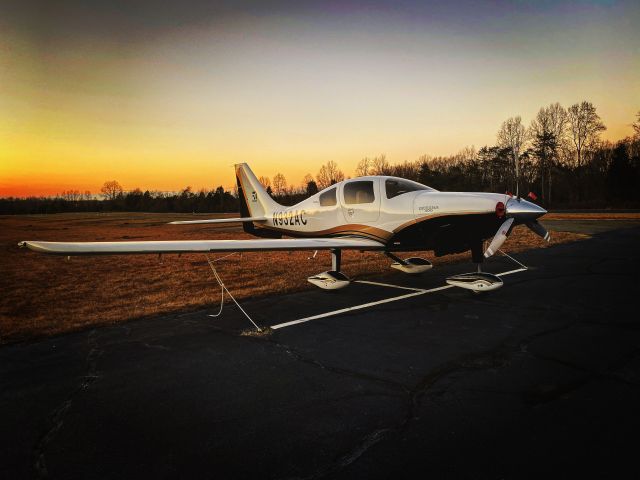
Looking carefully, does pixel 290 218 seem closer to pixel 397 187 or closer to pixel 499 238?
pixel 397 187

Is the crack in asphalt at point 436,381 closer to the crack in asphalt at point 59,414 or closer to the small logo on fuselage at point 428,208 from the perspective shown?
the crack in asphalt at point 59,414

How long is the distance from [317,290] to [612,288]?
6.37m

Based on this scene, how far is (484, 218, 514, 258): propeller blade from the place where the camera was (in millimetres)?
6258

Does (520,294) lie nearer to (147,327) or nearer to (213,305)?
(213,305)

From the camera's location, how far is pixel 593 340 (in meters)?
4.81

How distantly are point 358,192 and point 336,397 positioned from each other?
550cm

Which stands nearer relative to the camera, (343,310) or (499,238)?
(499,238)

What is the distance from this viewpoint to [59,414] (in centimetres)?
330

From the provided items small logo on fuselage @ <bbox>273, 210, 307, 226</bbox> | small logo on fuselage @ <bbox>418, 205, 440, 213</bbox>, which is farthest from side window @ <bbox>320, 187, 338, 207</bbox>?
small logo on fuselage @ <bbox>418, 205, 440, 213</bbox>

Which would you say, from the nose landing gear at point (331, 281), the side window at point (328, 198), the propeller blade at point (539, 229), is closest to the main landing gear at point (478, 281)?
the propeller blade at point (539, 229)

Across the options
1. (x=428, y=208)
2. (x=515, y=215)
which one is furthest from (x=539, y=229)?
(x=428, y=208)

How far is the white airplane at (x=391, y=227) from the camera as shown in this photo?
6.11 metres

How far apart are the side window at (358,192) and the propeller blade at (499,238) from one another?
264cm

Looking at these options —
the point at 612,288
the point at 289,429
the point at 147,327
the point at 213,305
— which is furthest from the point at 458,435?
the point at 612,288
